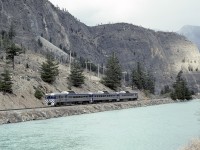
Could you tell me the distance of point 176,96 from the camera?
17512 cm

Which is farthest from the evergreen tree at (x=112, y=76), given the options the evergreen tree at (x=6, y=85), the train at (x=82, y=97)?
the evergreen tree at (x=6, y=85)

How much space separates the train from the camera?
92812mm

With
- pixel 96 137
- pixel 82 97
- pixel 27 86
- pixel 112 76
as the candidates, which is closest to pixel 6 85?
pixel 27 86

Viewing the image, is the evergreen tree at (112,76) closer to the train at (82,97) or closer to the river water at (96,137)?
the train at (82,97)

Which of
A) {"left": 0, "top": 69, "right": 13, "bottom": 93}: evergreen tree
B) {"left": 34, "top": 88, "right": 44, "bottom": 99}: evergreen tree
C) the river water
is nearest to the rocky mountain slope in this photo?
{"left": 34, "top": 88, "right": 44, "bottom": 99}: evergreen tree

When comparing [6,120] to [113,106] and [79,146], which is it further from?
[113,106]

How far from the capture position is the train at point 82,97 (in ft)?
305

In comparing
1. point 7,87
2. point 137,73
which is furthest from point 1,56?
point 137,73

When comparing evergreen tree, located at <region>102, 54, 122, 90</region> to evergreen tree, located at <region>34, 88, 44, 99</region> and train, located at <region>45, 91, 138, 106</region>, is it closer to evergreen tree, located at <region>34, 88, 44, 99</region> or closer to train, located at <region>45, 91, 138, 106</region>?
train, located at <region>45, 91, 138, 106</region>

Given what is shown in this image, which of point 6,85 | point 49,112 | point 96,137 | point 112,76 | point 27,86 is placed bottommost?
point 49,112

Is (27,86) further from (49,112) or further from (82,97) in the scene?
(49,112)

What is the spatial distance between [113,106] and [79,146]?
7039cm

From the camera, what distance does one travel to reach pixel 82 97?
105562 millimetres

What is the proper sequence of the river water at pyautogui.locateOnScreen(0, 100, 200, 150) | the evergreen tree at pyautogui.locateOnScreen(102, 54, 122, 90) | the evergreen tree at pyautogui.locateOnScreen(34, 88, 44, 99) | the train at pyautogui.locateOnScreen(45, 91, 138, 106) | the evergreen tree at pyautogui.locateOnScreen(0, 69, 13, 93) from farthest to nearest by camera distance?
the evergreen tree at pyautogui.locateOnScreen(102, 54, 122, 90)
the evergreen tree at pyautogui.locateOnScreen(34, 88, 44, 99)
the train at pyautogui.locateOnScreen(45, 91, 138, 106)
the evergreen tree at pyautogui.locateOnScreen(0, 69, 13, 93)
the river water at pyautogui.locateOnScreen(0, 100, 200, 150)
